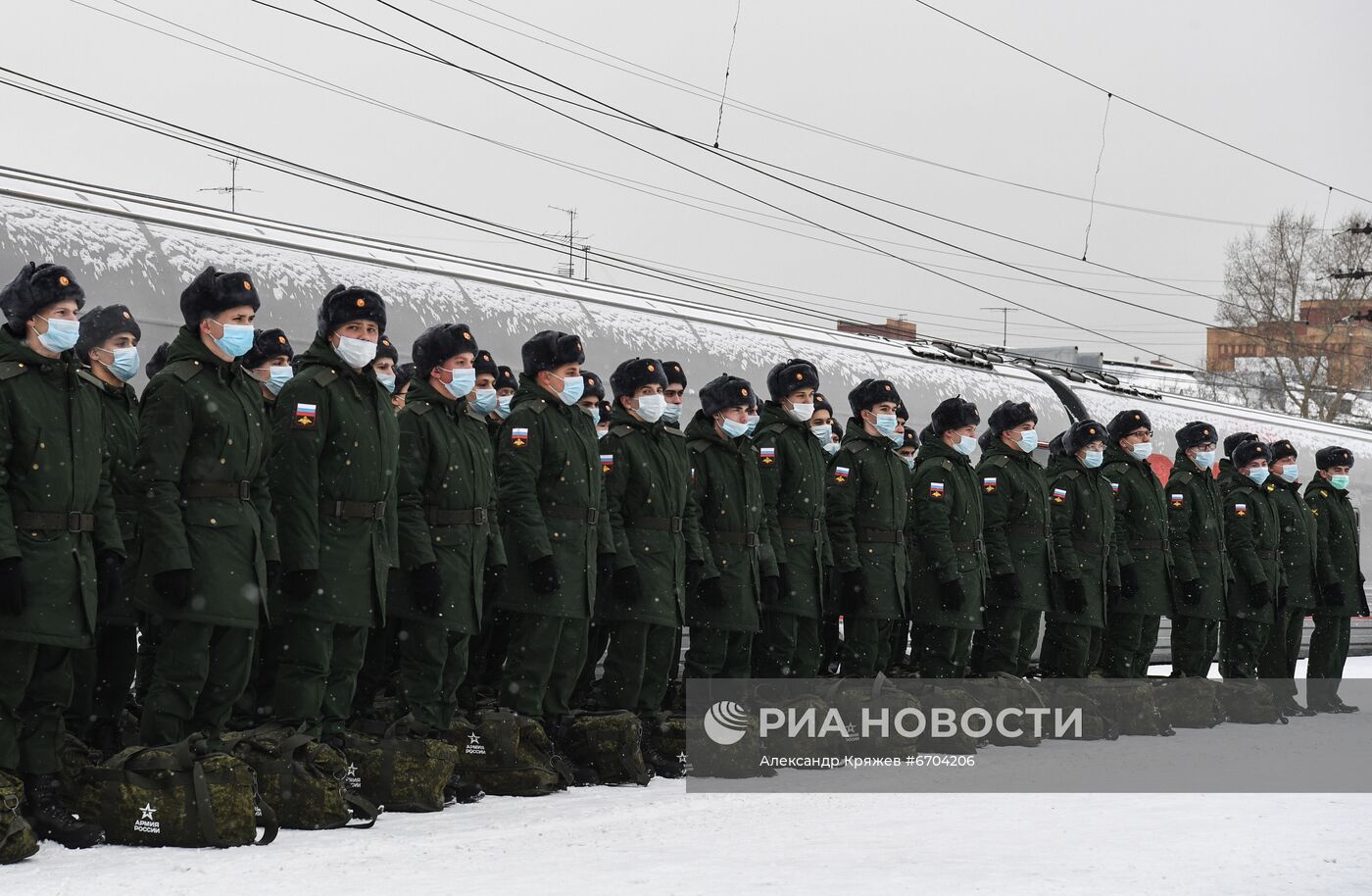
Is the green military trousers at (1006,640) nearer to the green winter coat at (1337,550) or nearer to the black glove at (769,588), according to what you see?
the black glove at (769,588)

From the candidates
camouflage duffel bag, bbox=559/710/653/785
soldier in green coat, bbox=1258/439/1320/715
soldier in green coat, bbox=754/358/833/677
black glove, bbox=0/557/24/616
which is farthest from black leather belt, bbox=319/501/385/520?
soldier in green coat, bbox=1258/439/1320/715

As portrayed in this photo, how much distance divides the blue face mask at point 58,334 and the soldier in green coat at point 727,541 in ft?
11.5

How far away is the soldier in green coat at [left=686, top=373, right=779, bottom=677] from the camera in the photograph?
8.54m

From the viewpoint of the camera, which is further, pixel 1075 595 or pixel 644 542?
pixel 1075 595

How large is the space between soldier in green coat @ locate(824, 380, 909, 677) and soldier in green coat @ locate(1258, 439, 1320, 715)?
4323 mm

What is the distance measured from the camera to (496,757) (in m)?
7.12

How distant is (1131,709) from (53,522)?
721cm

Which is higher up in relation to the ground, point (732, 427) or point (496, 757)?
point (732, 427)

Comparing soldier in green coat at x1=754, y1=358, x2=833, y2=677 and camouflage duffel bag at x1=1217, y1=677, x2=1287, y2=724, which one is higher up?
soldier in green coat at x1=754, y1=358, x2=833, y2=677

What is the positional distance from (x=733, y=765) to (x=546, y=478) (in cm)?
159

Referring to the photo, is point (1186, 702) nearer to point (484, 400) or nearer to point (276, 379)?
point (484, 400)

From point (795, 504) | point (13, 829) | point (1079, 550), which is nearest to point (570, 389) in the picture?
point (795, 504)

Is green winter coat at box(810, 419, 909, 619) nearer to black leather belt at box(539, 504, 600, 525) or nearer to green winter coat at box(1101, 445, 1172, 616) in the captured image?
black leather belt at box(539, 504, 600, 525)

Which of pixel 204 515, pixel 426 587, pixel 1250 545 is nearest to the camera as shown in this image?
pixel 204 515
